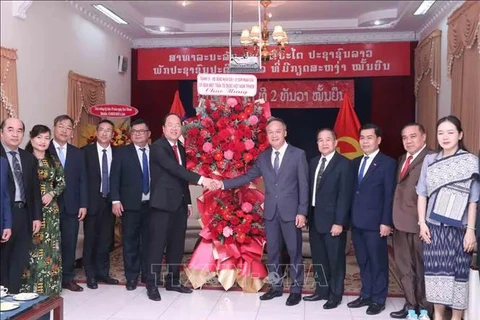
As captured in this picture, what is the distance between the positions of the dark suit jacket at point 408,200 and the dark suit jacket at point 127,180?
2.12 metres

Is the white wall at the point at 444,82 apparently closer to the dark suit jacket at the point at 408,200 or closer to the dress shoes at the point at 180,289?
the dark suit jacket at the point at 408,200

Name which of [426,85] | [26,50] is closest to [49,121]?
[26,50]

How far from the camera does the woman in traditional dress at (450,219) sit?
311 cm

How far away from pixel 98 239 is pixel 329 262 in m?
2.09

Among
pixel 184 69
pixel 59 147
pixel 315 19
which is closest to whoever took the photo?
pixel 59 147

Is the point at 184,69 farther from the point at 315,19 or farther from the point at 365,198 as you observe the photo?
the point at 365,198

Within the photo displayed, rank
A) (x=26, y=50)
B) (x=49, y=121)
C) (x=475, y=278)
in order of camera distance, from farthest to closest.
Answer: (x=49, y=121), (x=26, y=50), (x=475, y=278)

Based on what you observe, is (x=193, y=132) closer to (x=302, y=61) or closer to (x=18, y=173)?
(x=18, y=173)

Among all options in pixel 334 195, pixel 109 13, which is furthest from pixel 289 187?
pixel 109 13

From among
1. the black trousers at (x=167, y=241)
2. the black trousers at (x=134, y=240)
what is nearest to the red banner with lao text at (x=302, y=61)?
the black trousers at (x=134, y=240)

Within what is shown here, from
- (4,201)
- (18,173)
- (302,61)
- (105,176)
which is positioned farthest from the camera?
(302,61)

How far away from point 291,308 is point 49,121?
3.44 meters

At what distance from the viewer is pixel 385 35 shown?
25.5 ft

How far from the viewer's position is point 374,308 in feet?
12.1
